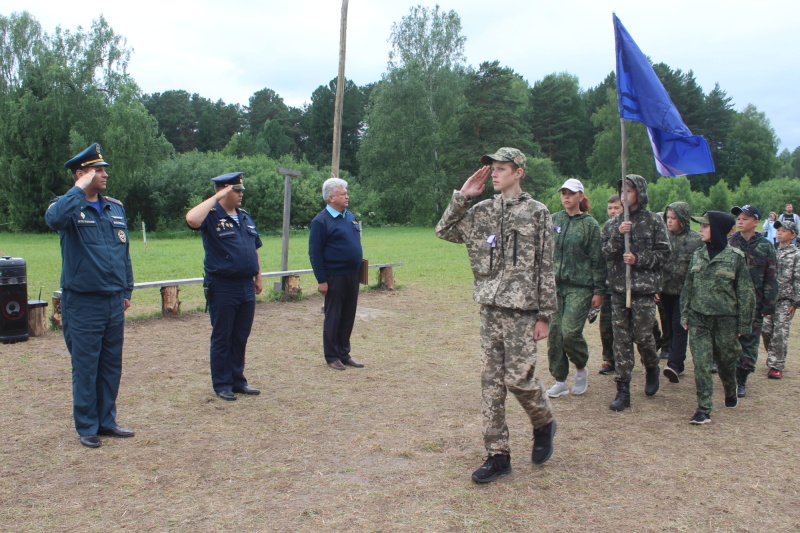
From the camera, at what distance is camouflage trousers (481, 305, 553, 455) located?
4.00 m

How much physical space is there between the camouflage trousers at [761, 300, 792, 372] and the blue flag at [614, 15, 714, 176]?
2191 mm

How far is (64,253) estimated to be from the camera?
4.64m

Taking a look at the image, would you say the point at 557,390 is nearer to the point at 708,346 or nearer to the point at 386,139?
the point at 708,346

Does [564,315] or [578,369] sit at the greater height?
[564,315]

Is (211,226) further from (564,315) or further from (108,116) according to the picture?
(108,116)

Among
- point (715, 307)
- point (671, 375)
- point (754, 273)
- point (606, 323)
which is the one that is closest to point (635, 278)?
point (715, 307)

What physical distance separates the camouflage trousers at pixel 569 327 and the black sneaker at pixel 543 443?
141cm

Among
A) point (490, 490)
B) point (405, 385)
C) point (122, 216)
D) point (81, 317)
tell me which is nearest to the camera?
point (490, 490)

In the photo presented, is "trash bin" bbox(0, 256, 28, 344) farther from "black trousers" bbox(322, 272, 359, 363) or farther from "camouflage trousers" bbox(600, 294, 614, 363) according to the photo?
"camouflage trousers" bbox(600, 294, 614, 363)

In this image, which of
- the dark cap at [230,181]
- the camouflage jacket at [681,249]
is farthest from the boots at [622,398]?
the dark cap at [230,181]

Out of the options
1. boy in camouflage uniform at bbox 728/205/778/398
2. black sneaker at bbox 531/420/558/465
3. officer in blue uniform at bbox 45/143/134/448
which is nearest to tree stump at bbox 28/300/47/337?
officer in blue uniform at bbox 45/143/134/448

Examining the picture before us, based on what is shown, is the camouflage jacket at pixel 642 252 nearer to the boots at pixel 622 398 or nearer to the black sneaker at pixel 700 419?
the boots at pixel 622 398

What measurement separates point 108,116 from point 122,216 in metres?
37.2

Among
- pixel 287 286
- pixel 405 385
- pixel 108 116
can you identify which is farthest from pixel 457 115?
pixel 405 385
